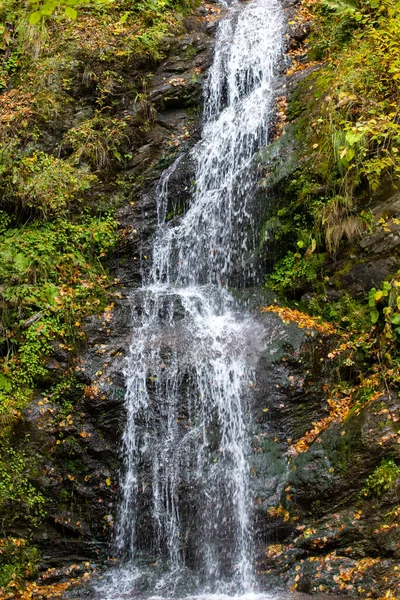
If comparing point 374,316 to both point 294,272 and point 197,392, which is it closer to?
point 294,272

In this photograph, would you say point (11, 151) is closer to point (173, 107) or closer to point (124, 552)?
point (173, 107)

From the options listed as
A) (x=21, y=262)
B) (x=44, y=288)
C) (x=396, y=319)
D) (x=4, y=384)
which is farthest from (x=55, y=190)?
(x=396, y=319)

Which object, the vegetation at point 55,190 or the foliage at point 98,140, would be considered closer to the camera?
the vegetation at point 55,190

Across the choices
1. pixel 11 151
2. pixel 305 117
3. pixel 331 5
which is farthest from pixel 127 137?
pixel 331 5

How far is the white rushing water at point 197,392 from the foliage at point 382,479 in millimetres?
1348

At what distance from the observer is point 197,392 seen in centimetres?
675

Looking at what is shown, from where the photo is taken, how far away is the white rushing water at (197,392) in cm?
598

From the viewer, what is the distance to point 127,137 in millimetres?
9852

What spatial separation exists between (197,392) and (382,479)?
2.38m

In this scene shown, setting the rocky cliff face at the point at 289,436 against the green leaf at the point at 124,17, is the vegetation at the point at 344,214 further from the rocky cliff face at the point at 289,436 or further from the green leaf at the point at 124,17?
the green leaf at the point at 124,17

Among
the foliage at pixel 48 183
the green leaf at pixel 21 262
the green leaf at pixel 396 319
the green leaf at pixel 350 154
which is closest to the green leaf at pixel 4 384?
the green leaf at pixel 21 262

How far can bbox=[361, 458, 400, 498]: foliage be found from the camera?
17.3 feet

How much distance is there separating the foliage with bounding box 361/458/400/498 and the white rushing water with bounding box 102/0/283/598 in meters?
1.35

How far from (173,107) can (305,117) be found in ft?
9.86
